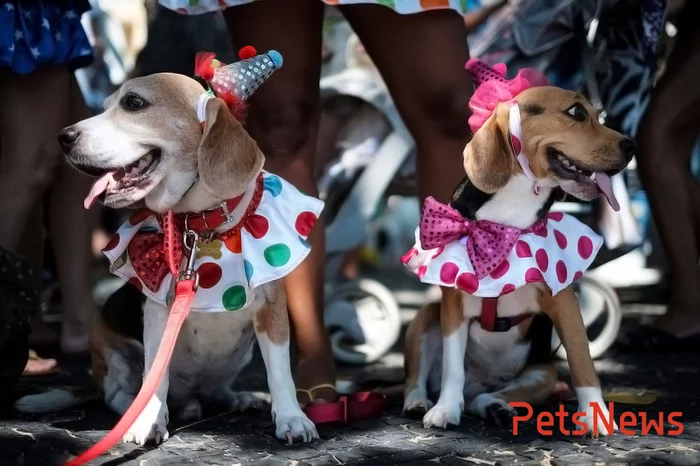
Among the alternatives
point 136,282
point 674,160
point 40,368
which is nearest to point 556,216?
point 136,282

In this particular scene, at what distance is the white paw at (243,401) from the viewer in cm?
300

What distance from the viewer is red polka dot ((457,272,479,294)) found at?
271cm

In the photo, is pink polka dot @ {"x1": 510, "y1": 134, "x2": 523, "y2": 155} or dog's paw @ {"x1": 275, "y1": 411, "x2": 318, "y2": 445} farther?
pink polka dot @ {"x1": 510, "y1": 134, "x2": 523, "y2": 155}

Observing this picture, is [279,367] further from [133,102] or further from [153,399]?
[133,102]

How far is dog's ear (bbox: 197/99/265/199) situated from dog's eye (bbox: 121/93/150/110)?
193mm

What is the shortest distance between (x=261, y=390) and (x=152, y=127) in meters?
1.14

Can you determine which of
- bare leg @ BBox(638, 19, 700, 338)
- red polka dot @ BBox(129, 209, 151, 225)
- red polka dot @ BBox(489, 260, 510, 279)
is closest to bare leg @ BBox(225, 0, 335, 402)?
red polka dot @ BBox(129, 209, 151, 225)

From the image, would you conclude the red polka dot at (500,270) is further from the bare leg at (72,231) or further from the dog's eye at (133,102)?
the bare leg at (72,231)

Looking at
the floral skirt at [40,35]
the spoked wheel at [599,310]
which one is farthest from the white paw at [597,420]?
the floral skirt at [40,35]

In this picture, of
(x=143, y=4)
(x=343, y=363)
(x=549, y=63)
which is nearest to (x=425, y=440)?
(x=343, y=363)

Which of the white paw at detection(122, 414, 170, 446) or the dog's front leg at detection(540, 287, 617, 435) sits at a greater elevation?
the dog's front leg at detection(540, 287, 617, 435)

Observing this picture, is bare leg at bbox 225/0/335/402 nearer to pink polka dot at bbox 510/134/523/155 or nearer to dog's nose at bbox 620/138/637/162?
pink polka dot at bbox 510/134/523/155

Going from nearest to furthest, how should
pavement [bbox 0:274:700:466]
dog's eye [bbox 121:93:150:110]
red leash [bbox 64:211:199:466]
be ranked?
red leash [bbox 64:211:199:466] < pavement [bbox 0:274:700:466] < dog's eye [bbox 121:93:150:110]

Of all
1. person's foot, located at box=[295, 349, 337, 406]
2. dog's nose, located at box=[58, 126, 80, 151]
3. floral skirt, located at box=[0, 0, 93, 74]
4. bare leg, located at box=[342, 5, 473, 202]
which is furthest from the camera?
floral skirt, located at box=[0, 0, 93, 74]
